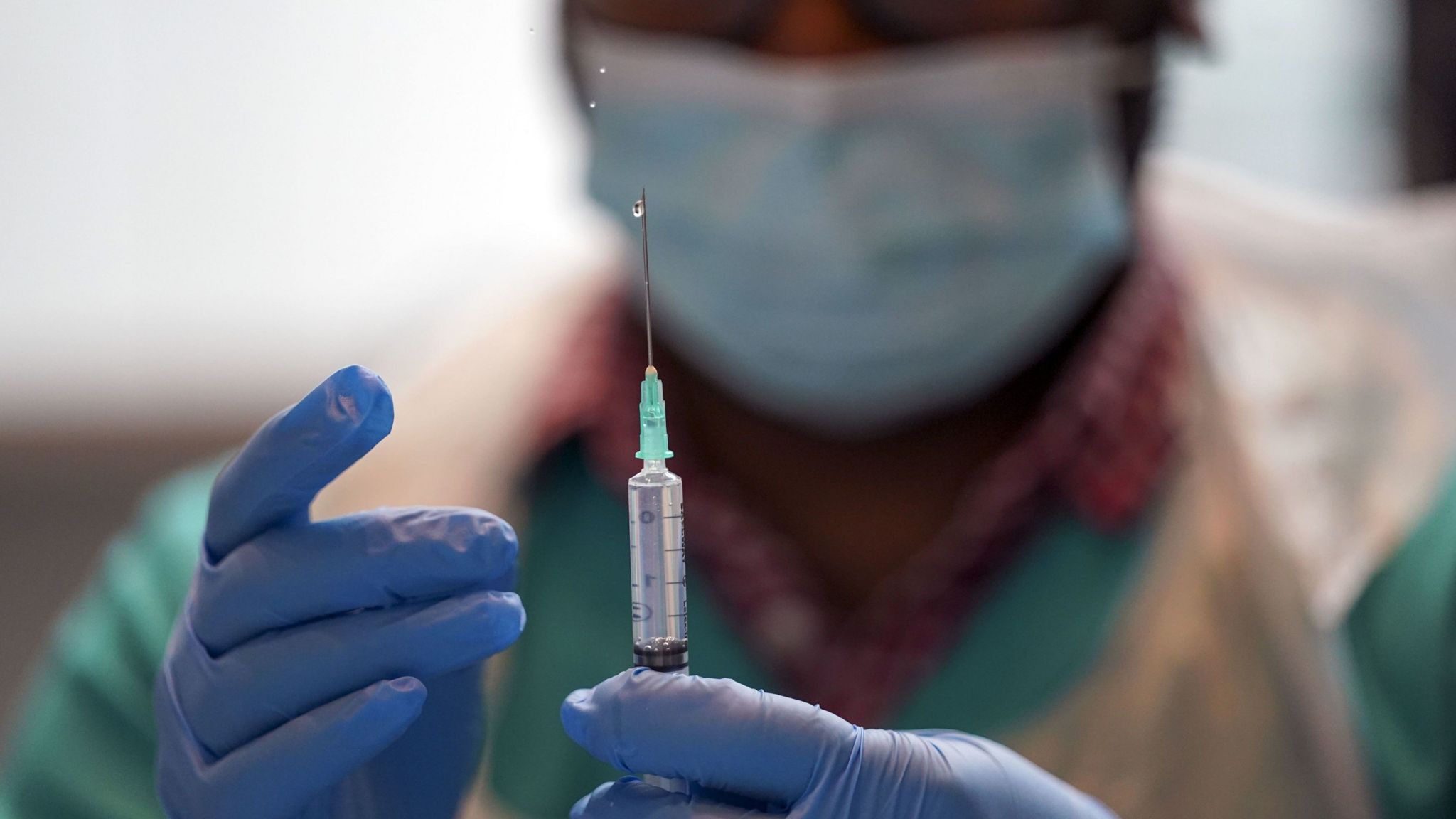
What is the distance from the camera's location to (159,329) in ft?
5.98

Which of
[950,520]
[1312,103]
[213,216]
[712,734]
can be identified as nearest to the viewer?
[712,734]

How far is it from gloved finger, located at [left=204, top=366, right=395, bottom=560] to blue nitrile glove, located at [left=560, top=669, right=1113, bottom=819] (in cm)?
15

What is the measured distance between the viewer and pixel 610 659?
0.97m

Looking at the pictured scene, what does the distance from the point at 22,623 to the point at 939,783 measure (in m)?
1.86

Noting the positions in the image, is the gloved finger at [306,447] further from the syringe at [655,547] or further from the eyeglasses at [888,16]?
the eyeglasses at [888,16]

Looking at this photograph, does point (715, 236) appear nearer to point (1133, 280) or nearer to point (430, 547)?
point (1133, 280)

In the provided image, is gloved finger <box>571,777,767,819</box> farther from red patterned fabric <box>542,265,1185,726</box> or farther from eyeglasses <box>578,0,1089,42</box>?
eyeglasses <box>578,0,1089,42</box>

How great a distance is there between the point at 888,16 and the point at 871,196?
14cm

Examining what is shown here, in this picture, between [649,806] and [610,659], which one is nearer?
[649,806]

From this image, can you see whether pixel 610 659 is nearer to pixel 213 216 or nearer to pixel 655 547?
pixel 655 547

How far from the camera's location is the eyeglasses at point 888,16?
0.96m

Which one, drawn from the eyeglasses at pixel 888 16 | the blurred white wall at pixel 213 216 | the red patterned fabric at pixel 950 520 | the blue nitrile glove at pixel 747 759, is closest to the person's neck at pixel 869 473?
the red patterned fabric at pixel 950 520

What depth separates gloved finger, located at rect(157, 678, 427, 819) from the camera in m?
0.53

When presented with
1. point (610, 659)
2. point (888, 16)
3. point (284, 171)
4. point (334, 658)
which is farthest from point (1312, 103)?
point (334, 658)
